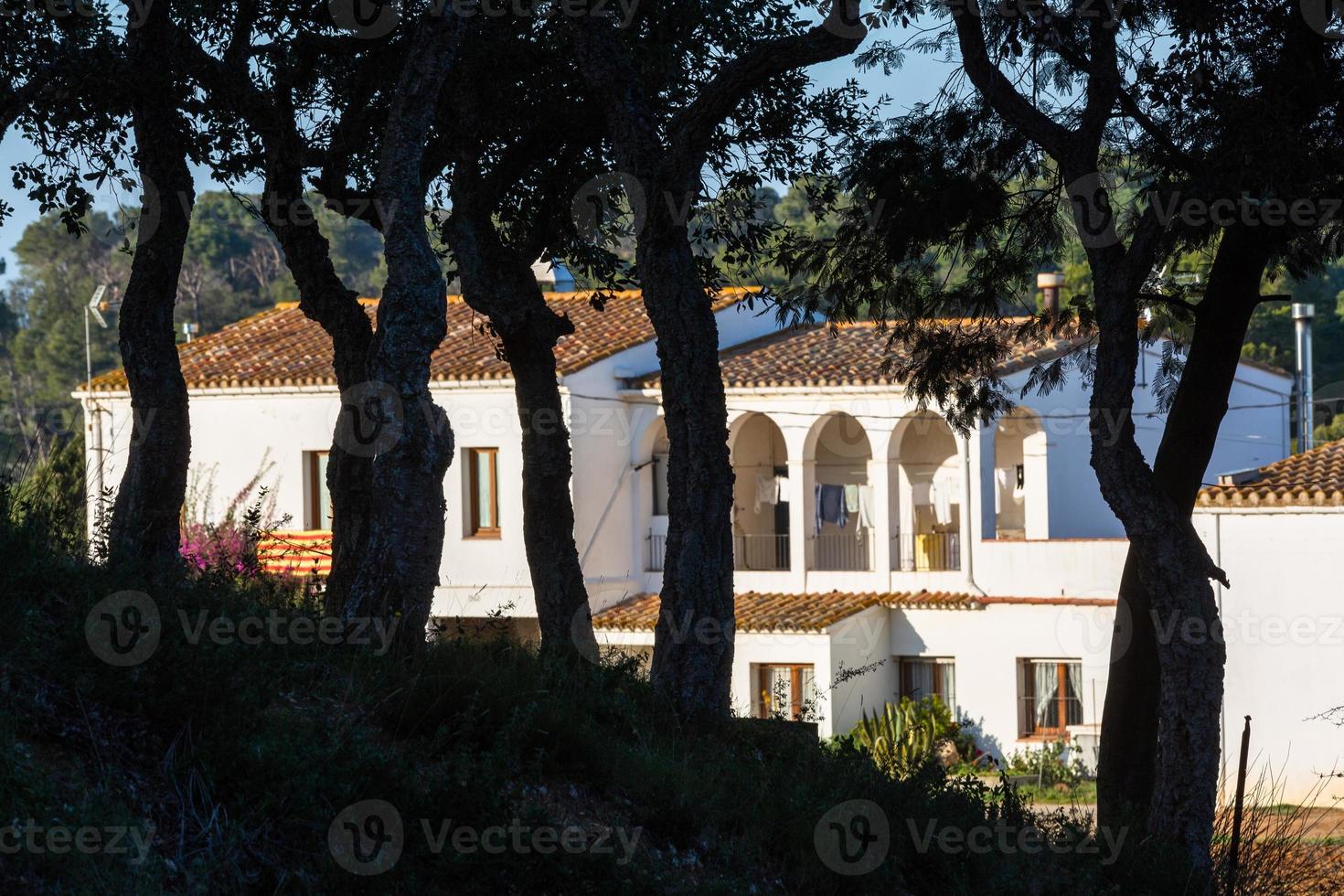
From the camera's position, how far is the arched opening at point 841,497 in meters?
26.6

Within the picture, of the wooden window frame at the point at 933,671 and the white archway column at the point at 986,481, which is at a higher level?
the white archway column at the point at 986,481

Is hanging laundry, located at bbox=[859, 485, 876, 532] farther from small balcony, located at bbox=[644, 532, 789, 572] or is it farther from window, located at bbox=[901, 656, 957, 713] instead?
window, located at bbox=[901, 656, 957, 713]

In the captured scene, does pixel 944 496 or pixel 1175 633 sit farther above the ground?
pixel 944 496

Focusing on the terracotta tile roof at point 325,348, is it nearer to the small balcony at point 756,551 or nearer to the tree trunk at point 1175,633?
the small balcony at point 756,551

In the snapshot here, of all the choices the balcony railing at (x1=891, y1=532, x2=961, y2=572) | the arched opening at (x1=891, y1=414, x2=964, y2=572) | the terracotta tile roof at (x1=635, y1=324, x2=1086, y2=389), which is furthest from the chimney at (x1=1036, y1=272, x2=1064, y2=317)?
the balcony railing at (x1=891, y1=532, x2=961, y2=572)

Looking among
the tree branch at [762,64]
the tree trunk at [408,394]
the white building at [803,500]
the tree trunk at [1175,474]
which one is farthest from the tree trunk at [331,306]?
the white building at [803,500]

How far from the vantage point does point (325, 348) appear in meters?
28.0

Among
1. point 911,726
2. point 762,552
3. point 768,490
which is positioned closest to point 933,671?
point 911,726

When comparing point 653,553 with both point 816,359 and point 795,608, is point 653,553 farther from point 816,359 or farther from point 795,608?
point 816,359

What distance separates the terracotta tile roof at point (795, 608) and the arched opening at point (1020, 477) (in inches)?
85.6

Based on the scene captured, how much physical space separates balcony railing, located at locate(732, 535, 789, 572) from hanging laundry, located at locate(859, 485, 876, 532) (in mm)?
1510

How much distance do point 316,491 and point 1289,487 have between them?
16599 millimetres

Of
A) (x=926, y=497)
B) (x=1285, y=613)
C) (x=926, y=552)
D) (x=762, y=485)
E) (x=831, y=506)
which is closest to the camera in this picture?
(x=1285, y=613)

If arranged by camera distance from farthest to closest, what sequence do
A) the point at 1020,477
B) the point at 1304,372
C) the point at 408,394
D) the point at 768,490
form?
the point at 1304,372 < the point at 1020,477 < the point at 768,490 < the point at 408,394
